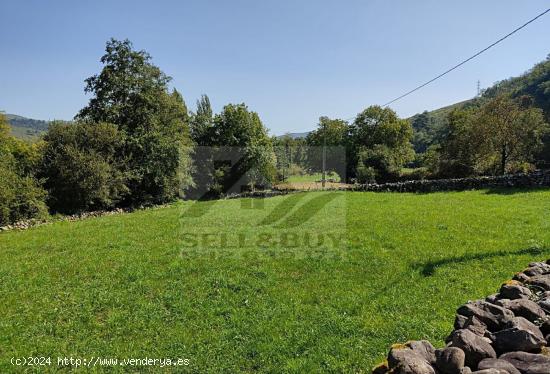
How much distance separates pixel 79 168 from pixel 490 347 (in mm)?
22777

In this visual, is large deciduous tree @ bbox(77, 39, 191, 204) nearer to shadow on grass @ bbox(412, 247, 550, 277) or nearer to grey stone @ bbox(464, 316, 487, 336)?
shadow on grass @ bbox(412, 247, 550, 277)

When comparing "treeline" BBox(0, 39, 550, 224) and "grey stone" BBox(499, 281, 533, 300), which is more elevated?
"treeline" BBox(0, 39, 550, 224)

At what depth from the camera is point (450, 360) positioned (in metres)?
2.71

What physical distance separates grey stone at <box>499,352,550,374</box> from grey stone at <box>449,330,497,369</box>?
4.7 inches

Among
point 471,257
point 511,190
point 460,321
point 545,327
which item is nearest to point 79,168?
point 471,257

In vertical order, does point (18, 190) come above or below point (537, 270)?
above

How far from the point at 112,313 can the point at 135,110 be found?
76.4 feet

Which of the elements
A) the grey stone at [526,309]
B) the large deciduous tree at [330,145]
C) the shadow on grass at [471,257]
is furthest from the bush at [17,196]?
the large deciduous tree at [330,145]

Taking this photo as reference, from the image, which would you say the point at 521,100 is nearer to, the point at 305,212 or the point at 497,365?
the point at 305,212

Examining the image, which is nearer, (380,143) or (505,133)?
(505,133)

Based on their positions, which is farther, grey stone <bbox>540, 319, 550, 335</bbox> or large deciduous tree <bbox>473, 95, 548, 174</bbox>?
large deciduous tree <bbox>473, 95, 548, 174</bbox>

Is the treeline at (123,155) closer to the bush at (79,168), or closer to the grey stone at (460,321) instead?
the bush at (79,168)

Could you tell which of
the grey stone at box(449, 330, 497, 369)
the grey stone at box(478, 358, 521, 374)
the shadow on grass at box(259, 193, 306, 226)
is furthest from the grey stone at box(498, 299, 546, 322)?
the shadow on grass at box(259, 193, 306, 226)

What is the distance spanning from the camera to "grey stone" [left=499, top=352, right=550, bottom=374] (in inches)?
94.1
